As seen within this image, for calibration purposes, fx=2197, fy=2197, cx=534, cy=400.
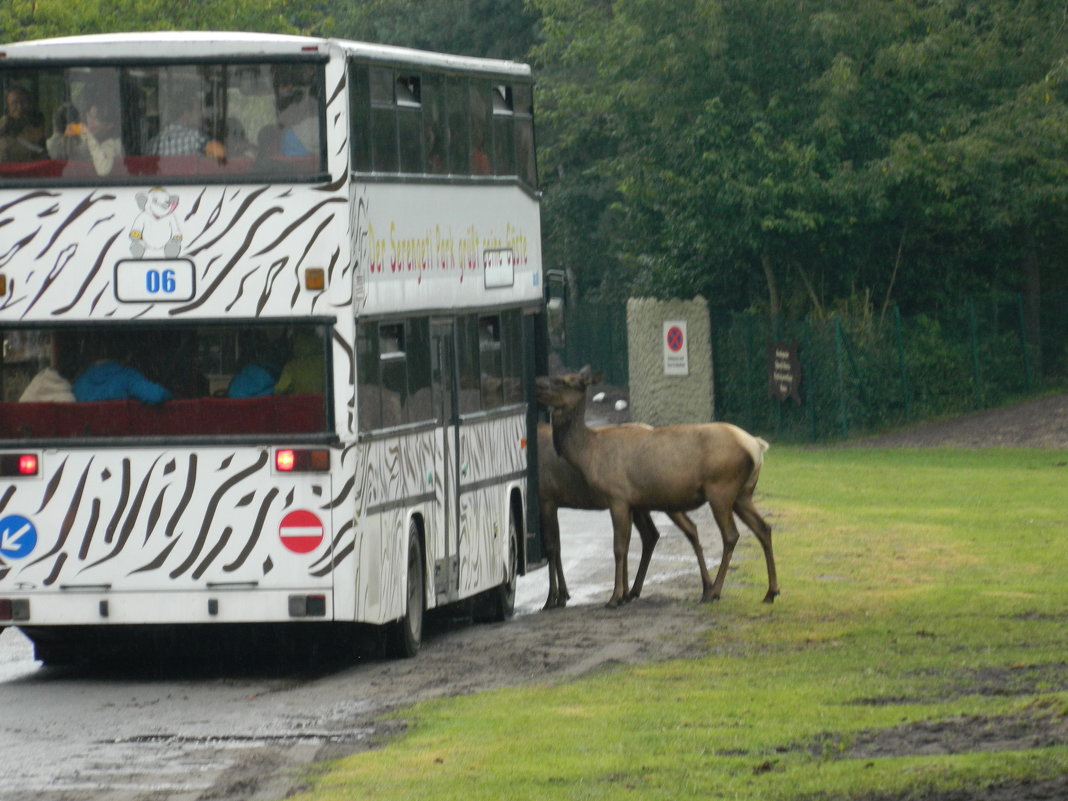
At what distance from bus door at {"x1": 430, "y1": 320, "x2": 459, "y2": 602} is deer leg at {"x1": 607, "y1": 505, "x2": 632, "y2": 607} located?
5.97 ft

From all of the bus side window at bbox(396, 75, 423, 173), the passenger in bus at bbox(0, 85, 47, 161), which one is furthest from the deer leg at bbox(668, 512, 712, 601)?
the passenger in bus at bbox(0, 85, 47, 161)

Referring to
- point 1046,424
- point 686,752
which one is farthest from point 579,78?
point 686,752

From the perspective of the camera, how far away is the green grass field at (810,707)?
28.6 ft

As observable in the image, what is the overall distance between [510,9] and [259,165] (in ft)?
152

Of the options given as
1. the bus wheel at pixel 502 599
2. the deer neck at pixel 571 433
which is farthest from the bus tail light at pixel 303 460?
the deer neck at pixel 571 433

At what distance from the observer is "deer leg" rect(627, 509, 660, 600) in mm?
17219

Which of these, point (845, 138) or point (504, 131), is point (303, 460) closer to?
point (504, 131)

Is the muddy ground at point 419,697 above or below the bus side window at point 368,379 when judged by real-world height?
below

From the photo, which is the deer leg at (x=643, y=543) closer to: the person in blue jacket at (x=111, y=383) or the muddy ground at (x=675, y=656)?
the muddy ground at (x=675, y=656)

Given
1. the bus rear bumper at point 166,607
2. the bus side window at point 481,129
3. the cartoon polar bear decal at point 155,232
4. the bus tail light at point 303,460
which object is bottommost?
the bus rear bumper at point 166,607

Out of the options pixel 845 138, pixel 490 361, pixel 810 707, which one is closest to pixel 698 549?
pixel 490 361

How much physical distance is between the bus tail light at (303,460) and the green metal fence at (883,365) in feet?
81.1

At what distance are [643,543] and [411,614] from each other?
3670 mm

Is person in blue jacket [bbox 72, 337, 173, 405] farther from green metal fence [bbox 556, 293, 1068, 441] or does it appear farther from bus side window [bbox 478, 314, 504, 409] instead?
green metal fence [bbox 556, 293, 1068, 441]
